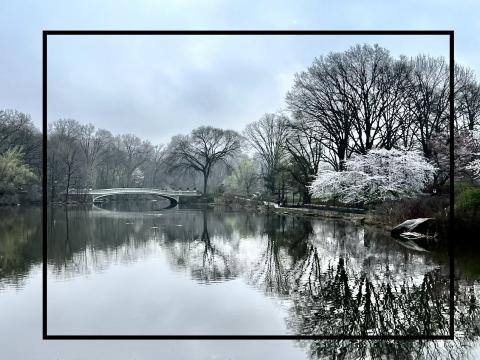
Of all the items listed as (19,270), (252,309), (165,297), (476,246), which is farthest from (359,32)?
(476,246)

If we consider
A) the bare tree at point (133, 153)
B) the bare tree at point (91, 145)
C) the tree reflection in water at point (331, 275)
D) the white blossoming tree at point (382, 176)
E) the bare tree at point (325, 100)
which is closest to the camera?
the tree reflection in water at point (331, 275)

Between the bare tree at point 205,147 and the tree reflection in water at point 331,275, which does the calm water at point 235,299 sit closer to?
the tree reflection in water at point 331,275

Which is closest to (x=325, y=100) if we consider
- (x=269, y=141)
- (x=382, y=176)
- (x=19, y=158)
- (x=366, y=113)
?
(x=366, y=113)

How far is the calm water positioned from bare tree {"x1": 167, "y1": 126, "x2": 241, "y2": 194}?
1732 inches

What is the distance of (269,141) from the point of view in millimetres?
51125

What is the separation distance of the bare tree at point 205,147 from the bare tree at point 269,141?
263 inches

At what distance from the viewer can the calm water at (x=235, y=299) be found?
627cm

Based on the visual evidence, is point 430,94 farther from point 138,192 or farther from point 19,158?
point 19,158

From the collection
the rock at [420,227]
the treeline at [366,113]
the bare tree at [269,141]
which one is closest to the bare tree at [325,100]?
the treeline at [366,113]

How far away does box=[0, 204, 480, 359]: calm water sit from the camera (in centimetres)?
627

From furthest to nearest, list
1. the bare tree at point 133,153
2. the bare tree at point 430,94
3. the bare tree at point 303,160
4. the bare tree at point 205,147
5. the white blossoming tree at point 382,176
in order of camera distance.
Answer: the bare tree at point 133,153
the bare tree at point 205,147
the bare tree at point 303,160
the bare tree at point 430,94
the white blossoming tree at point 382,176

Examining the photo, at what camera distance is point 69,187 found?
54.8 meters

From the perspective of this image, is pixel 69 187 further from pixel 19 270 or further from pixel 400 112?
pixel 19 270

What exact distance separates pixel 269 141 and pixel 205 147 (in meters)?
11.6
